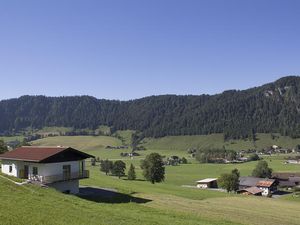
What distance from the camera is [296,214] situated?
188ft

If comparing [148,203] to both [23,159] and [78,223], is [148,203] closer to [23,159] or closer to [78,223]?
[23,159]

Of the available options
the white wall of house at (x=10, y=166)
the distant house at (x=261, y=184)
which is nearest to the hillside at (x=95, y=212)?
the white wall of house at (x=10, y=166)

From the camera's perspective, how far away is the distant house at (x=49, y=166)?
2080 inches

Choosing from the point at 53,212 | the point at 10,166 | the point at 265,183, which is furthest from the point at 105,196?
the point at 265,183

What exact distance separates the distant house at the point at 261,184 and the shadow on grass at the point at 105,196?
11049cm

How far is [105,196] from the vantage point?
54344mm

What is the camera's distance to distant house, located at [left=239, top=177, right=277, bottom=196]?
532 feet

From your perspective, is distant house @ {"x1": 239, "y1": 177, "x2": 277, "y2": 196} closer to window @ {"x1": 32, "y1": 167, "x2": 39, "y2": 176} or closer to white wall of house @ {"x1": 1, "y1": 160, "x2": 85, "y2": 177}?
white wall of house @ {"x1": 1, "y1": 160, "x2": 85, "y2": 177}

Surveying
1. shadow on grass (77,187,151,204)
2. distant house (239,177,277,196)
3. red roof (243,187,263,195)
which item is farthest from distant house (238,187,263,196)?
shadow on grass (77,187,151,204)

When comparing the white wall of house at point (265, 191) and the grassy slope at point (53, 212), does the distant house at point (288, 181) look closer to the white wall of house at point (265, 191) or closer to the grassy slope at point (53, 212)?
the white wall of house at point (265, 191)

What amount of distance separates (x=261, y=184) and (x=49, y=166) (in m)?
131

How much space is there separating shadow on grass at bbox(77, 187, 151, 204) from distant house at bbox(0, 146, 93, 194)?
7.94ft

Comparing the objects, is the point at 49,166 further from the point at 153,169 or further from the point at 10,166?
the point at 153,169

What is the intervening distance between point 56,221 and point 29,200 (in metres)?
8.71
